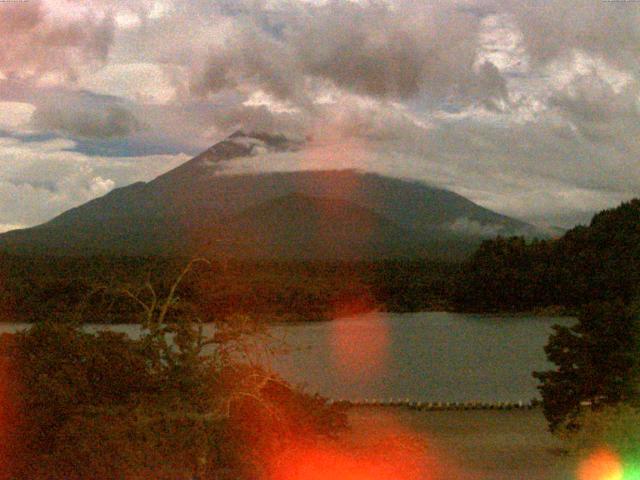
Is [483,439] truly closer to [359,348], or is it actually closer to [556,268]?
[359,348]

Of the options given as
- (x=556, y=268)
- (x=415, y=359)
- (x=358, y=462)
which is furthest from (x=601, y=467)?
(x=556, y=268)

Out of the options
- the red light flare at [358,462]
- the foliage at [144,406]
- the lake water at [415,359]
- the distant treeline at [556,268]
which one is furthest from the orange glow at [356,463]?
the distant treeline at [556,268]

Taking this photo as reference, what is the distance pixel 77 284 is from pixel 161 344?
19.4 feet

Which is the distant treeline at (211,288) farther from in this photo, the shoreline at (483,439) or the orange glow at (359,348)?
the shoreline at (483,439)

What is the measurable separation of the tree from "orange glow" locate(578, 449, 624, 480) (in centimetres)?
130

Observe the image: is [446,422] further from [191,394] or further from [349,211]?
[349,211]

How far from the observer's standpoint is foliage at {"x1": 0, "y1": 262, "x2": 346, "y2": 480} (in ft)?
23.6

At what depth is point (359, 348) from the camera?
1798cm

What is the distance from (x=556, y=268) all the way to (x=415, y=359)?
8.55 meters

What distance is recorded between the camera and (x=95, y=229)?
29.1m

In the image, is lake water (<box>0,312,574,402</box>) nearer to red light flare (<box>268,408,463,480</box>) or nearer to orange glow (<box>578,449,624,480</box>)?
red light flare (<box>268,408,463,480</box>)

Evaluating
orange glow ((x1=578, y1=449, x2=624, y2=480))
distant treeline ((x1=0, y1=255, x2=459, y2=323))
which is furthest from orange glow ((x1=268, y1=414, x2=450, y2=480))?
distant treeline ((x1=0, y1=255, x2=459, y2=323))

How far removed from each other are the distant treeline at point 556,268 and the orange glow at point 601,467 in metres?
13.6

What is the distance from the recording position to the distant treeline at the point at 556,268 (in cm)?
2275
